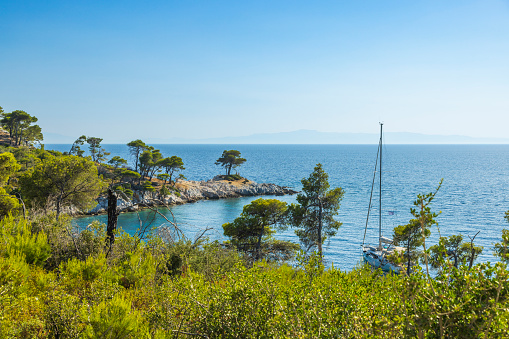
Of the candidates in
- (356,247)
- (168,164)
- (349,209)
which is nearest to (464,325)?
(356,247)

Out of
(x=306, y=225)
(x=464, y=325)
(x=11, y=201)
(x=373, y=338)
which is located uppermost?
(x=464, y=325)

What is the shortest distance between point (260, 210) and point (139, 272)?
15.5m

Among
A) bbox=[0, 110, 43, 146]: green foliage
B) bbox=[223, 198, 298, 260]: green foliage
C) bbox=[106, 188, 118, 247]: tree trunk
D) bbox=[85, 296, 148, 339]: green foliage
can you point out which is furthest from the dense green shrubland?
bbox=[0, 110, 43, 146]: green foliage

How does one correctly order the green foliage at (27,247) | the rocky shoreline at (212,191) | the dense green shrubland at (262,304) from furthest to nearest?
the rocky shoreline at (212,191) → the green foliage at (27,247) → the dense green shrubland at (262,304)

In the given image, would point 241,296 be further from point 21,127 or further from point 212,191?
point 21,127

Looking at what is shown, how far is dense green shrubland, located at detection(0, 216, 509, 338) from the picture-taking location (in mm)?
1564

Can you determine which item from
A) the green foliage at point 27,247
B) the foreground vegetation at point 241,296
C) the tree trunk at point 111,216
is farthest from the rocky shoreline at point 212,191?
Answer: the foreground vegetation at point 241,296

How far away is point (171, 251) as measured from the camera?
22.7 ft

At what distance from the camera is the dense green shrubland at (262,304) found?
61.6 inches

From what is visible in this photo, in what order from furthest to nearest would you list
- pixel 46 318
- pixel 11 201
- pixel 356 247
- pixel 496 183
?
pixel 496 183 → pixel 356 247 → pixel 11 201 → pixel 46 318

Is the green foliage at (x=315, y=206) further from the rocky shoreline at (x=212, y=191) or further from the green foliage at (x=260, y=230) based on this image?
the rocky shoreline at (x=212, y=191)

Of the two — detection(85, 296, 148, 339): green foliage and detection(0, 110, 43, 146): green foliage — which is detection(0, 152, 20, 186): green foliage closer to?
detection(85, 296, 148, 339): green foliage

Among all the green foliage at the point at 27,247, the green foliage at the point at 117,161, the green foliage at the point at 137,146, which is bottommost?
the green foliage at the point at 117,161

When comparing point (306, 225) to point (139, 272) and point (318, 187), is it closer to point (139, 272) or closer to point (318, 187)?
point (318, 187)
